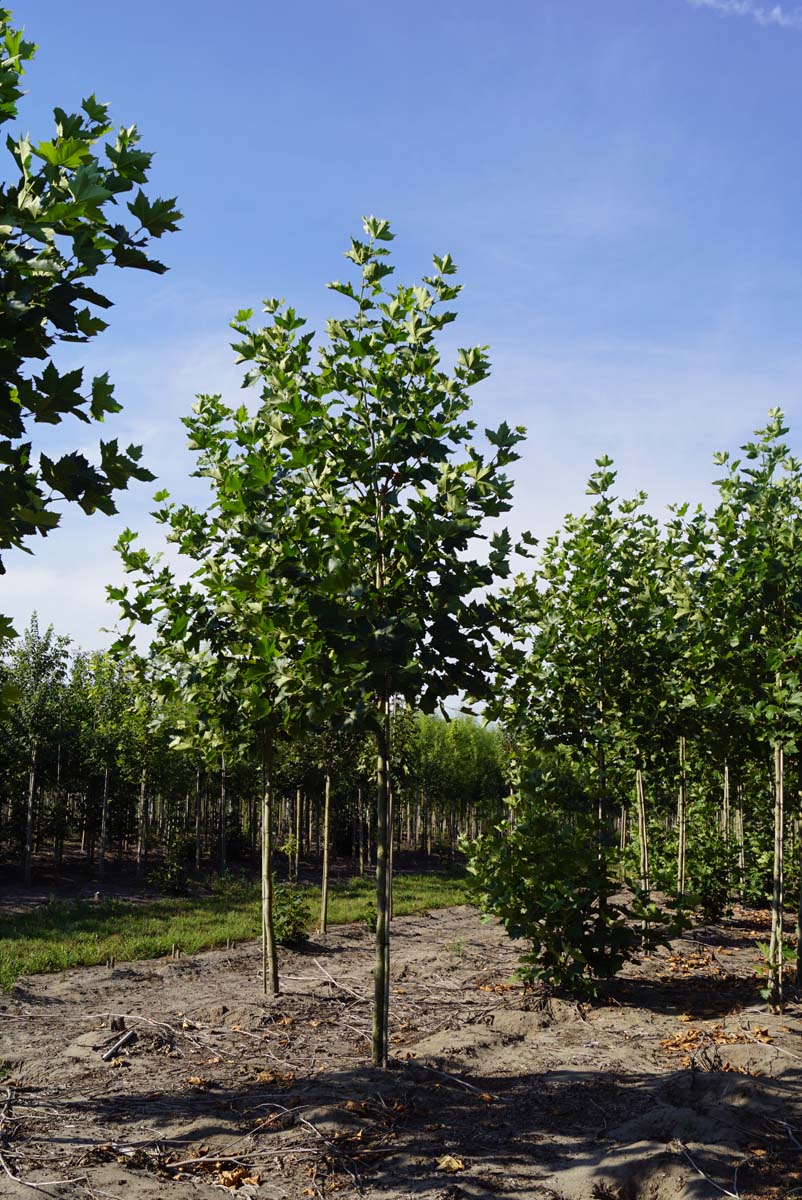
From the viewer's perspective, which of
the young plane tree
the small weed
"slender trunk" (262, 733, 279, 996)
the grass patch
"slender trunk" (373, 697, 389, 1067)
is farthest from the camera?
the grass patch

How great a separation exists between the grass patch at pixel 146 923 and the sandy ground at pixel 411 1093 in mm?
1916

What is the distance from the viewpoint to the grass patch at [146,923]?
483 inches

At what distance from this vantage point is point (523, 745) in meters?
10.5

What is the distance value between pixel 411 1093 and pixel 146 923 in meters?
11.2

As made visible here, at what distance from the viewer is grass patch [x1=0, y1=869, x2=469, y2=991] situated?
12273 mm

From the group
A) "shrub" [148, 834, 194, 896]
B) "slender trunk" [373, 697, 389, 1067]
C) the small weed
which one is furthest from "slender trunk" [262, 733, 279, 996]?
"shrub" [148, 834, 194, 896]

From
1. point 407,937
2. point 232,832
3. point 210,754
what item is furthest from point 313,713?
point 232,832

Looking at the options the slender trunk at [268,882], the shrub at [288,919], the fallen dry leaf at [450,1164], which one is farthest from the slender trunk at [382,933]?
the shrub at [288,919]

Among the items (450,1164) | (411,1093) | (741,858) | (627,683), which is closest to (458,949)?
(627,683)

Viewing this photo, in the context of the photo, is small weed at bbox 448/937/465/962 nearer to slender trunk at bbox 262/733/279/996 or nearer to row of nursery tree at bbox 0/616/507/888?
row of nursery tree at bbox 0/616/507/888

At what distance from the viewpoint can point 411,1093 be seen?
5.74 m

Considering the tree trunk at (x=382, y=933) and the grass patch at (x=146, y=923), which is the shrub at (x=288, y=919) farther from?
the tree trunk at (x=382, y=933)

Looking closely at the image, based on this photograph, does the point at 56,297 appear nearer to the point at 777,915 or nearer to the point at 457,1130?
the point at 457,1130

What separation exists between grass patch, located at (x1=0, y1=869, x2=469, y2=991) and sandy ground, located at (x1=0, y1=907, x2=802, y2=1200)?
1.92 m
